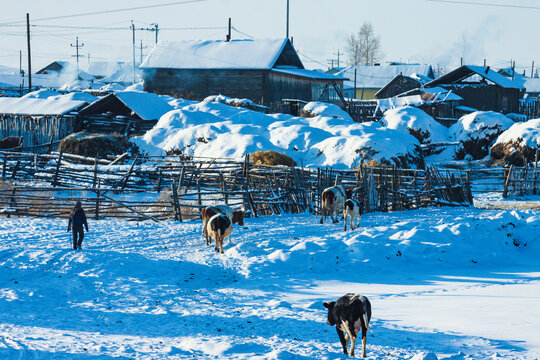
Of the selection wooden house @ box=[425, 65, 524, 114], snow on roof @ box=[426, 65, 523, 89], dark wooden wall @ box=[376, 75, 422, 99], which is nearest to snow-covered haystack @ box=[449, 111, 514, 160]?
snow on roof @ box=[426, 65, 523, 89]

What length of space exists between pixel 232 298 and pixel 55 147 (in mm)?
24263

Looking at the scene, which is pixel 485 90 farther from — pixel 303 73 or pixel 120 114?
pixel 120 114

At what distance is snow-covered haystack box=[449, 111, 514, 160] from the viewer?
32.4 meters

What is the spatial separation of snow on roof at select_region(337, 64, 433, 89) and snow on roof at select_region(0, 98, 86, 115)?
42.6m

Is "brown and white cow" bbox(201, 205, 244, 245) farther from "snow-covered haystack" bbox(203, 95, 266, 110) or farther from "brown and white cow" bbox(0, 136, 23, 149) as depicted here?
"snow-covered haystack" bbox(203, 95, 266, 110)

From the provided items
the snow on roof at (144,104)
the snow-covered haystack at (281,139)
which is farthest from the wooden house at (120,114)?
the snow-covered haystack at (281,139)

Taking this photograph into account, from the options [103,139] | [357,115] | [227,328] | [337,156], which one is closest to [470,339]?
[227,328]

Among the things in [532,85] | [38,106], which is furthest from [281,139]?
[532,85]

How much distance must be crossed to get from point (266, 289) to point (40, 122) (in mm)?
26093

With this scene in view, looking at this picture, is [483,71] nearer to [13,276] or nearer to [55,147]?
[55,147]

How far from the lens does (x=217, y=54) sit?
155 feet

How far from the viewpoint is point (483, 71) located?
1845 inches

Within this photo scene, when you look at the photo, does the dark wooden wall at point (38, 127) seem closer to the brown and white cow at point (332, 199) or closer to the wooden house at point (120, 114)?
the wooden house at point (120, 114)

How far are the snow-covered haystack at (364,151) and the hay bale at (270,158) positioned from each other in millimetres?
2086
